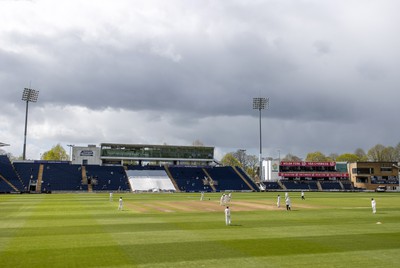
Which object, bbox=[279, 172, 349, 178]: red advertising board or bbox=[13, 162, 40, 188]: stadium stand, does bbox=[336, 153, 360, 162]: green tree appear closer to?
bbox=[279, 172, 349, 178]: red advertising board

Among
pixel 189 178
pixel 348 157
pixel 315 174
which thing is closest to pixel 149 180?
pixel 189 178

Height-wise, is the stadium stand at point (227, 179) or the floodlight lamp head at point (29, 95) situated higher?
the floodlight lamp head at point (29, 95)

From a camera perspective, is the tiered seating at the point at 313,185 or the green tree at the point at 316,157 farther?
the green tree at the point at 316,157

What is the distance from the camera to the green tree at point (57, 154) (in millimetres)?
139800

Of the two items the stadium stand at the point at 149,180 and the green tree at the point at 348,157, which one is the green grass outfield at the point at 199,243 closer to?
the stadium stand at the point at 149,180

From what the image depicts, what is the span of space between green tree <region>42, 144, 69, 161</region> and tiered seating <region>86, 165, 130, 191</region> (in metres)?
46.5

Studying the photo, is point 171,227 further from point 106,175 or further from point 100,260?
point 106,175

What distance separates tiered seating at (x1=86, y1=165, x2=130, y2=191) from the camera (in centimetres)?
9088

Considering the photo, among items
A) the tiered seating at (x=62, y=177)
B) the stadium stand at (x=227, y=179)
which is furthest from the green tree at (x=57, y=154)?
the stadium stand at (x=227, y=179)

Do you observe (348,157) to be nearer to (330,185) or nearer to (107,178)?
(330,185)

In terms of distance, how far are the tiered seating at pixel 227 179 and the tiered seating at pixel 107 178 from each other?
24.4 meters

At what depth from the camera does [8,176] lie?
86.1 metres

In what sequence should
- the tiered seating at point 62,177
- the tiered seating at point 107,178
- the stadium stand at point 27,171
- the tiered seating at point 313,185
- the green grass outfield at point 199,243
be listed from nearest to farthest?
the green grass outfield at point 199,243
the tiered seating at point 62,177
the stadium stand at point 27,171
the tiered seating at point 107,178
the tiered seating at point 313,185

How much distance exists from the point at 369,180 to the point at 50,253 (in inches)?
4607
